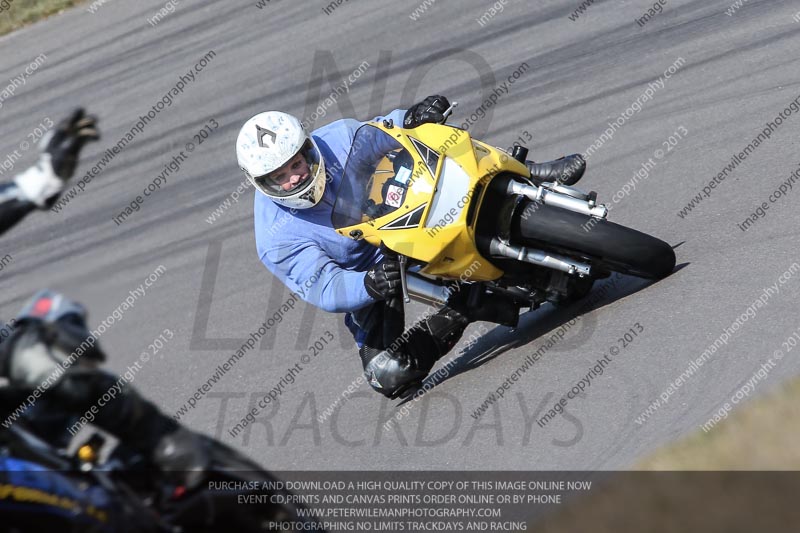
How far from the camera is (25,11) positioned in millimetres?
14406

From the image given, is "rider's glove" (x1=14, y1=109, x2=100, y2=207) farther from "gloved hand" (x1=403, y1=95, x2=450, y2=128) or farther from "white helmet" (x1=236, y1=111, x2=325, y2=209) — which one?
Answer: "gloved hand" (x1=403, y1=95, x2=450, y2=128)

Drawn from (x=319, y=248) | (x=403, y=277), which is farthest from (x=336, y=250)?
(x=403, y=277)

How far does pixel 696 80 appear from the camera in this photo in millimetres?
8477

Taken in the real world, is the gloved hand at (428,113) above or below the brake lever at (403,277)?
above

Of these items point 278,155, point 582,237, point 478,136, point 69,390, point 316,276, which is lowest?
point 478,136

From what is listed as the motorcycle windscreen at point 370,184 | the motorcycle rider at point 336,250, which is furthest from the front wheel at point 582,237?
the motorcycle windscreen at point 370,184

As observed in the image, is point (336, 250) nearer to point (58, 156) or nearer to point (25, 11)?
point (58, 156)

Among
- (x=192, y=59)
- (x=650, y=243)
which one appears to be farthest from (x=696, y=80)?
(x=192, y=59)

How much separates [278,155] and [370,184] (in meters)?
0.51

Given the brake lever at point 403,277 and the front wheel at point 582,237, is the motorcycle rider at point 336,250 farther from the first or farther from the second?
the front wheel at point 582,237

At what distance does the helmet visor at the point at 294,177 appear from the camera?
5.68 meters

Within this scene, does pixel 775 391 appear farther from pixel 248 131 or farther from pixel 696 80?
pixel 696 80

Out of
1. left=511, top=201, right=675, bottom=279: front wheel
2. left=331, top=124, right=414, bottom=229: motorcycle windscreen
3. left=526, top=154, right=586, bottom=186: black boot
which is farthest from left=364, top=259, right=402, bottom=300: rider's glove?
left=526, top=154, right=586, bottom=186: black boot

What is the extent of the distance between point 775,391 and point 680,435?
0.47m
